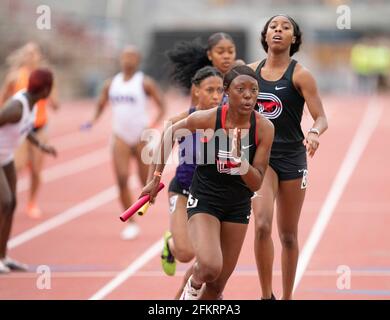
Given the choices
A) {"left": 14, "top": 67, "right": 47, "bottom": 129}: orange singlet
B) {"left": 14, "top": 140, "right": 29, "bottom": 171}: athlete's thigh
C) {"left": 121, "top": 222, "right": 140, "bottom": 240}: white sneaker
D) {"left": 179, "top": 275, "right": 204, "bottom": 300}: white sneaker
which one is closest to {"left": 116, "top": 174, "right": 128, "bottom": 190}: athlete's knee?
{"left": 121, "top": 222, "right": 140, "bottom": 240}: white sneaker

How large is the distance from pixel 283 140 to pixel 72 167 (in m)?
13.3

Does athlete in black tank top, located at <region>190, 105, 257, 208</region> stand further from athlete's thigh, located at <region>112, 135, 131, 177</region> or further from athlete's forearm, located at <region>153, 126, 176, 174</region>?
athlete's thigh, located at <region>112, 135, 131, 177</region>

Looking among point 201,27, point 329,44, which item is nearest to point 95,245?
point 201,27

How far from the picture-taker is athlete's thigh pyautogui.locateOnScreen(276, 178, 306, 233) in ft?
29.3

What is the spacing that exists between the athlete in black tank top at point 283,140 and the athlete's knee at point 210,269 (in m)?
1.11

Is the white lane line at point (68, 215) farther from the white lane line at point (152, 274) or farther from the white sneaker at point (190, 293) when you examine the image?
the white sneaker at point (190, 293)

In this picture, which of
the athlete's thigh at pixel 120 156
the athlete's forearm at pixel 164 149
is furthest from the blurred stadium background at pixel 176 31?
the athlete's forearm at pixel 164 149

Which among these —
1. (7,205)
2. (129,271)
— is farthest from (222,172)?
(7,205)

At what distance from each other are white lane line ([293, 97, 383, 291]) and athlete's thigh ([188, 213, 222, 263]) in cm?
262

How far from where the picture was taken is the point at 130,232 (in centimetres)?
1345

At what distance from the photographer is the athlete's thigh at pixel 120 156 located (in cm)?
1334
